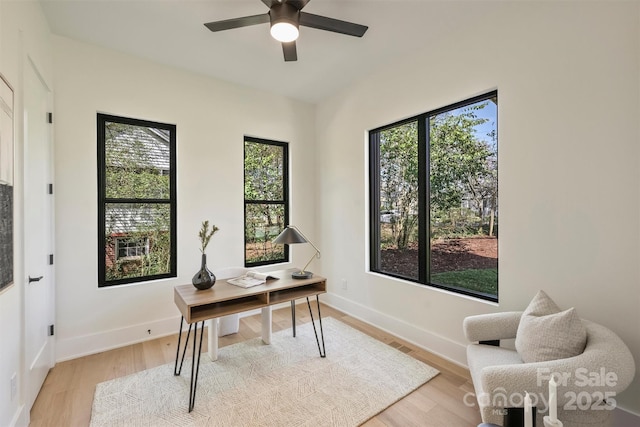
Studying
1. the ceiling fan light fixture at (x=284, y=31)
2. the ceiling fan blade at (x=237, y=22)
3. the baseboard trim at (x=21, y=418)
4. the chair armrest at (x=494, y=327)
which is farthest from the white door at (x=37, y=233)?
the chair armrest at (x=494, y=327)

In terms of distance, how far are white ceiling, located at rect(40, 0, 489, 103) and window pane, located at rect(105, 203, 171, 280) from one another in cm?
158

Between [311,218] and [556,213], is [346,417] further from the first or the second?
[311,218]

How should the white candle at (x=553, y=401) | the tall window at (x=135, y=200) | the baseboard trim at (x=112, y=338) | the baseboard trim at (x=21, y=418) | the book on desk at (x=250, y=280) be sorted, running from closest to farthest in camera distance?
1. the white candle at (x=553, y=401)
2. the baseboard trim at (x=21, y=418)
3. the book on desk at (x=250, y=280)
4. the baseboard trim at (x=112, y=338)
5. the tall window at (x=135, y=200)

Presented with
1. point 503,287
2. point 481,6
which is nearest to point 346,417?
point 503,287

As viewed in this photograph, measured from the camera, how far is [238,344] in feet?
9.36

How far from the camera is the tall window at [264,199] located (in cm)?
376

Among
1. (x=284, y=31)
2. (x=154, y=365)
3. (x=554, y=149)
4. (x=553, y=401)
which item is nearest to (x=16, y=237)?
(x=154, y=365)

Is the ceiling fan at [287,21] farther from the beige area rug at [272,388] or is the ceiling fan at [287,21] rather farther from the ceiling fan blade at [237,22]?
the beige area rug at [272,388]

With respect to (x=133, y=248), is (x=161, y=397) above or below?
below

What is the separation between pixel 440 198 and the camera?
9.27 feet

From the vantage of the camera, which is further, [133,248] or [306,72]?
[306,72]

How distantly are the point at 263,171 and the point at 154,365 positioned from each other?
2.45m

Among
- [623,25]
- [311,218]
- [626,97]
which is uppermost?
[623,25]

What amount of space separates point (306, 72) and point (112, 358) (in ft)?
11.5
